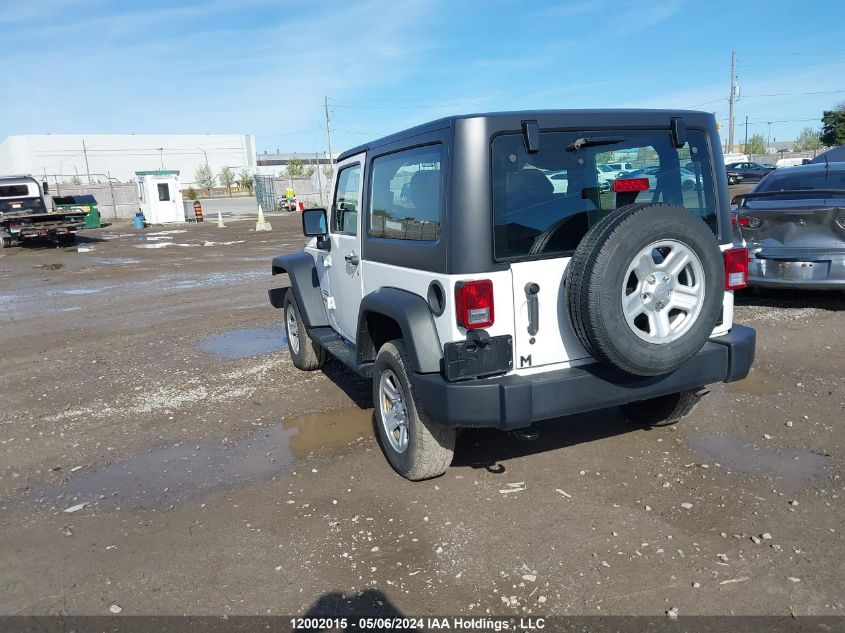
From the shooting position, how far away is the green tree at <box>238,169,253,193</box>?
8219 cm

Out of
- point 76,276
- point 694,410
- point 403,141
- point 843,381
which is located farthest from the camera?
point 76,276

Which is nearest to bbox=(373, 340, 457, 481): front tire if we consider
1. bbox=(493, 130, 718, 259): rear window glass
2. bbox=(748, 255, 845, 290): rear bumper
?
bbox=(493, 130, 718, 259): rear window glass

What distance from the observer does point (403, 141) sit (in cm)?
395

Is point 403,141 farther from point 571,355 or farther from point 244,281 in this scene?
point 244,281

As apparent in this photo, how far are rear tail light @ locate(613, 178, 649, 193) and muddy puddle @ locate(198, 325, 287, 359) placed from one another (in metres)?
4.75

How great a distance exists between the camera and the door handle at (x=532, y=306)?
3.39m

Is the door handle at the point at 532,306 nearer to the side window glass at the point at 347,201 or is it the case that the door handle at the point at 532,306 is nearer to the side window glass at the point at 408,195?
the side window glass at the point at 408,195

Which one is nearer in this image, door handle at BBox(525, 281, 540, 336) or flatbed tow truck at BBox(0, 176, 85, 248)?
door handle at BBox(525, 281, 540, 336)

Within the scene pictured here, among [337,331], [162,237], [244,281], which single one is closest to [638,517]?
[337,331]

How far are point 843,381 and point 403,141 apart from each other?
4146 mm

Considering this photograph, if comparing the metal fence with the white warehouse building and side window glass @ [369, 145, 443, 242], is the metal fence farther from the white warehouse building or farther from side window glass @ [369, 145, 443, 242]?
the white warehouse building

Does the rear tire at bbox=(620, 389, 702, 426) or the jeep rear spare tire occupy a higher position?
the jeep rear spare tire

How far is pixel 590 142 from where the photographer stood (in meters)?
3.48

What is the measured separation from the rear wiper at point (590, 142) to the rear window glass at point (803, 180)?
571 cm
